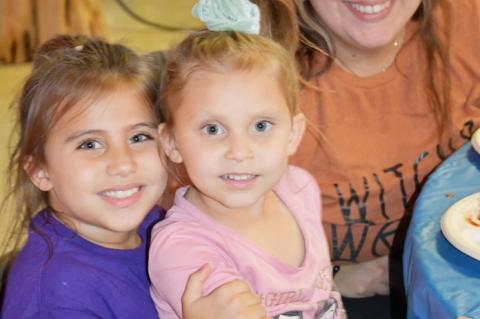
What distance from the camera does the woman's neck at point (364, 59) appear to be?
163cm

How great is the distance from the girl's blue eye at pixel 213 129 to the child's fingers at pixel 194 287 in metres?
0.20

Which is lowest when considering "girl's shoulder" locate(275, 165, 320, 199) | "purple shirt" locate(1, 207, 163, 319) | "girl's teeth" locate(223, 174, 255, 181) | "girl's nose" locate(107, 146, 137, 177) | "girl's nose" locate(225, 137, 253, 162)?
"purple shirt" locate(1, 207, 163, 319)

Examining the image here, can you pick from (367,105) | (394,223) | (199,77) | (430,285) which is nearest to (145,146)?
(199,77)

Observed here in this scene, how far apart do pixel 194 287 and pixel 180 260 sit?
6 cm

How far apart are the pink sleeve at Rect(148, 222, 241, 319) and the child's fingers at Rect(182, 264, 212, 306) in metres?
0.01

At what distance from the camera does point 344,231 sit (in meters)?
1.66

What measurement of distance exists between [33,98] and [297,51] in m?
0.63

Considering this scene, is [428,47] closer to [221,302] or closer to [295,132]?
[295,132]

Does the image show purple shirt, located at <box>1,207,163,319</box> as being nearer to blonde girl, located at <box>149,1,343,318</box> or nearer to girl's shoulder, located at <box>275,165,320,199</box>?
blonde girl, located at <box>149,1,343,318</box>

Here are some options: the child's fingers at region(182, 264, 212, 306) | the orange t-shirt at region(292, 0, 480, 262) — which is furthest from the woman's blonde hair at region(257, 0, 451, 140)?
the child's fingers at region(182, 264, 212, 306)

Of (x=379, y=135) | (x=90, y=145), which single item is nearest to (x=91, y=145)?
(x=90, y=145)

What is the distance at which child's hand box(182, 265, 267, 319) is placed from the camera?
101cm

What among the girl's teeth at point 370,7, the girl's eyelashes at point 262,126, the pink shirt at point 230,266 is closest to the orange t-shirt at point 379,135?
the girl's teeth at point 370,7

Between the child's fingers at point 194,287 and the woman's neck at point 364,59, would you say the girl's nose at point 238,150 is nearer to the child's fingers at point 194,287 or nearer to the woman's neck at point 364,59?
the child's fingers at point 194,287
